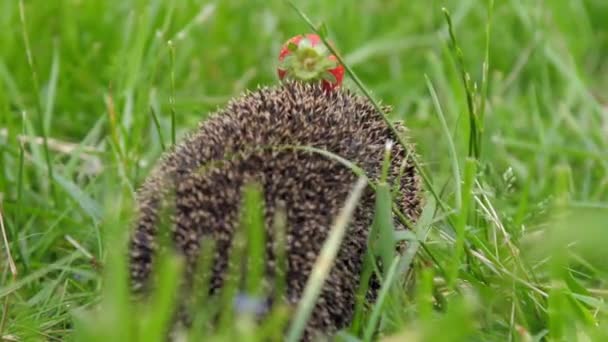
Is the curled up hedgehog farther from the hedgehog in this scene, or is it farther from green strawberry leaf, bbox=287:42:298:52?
green strawberry leaf, bbox=287:42:298:52

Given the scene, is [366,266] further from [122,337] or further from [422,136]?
[422,136]

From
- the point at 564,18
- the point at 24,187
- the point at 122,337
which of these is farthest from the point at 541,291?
the point at 564,18

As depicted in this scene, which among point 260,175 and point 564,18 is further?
point 564,18

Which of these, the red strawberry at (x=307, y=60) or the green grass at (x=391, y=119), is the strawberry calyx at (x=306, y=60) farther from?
the green grass at (x=391, y=119)

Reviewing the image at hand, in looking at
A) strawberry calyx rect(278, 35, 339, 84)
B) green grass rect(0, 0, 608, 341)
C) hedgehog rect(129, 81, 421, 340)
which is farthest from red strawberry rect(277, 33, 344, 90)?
green grass rect(0, 0, 608, 341)

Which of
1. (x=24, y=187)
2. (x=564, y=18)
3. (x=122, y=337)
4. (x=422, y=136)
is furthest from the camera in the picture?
(x=564, y=18)

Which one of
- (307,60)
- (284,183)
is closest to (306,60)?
(307,60)

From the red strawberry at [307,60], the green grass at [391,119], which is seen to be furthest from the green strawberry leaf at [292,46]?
the green grass at [391,119]

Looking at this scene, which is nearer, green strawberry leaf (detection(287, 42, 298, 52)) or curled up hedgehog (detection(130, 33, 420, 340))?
curled up hedgehog (detection(130, 33, 420, 340))
